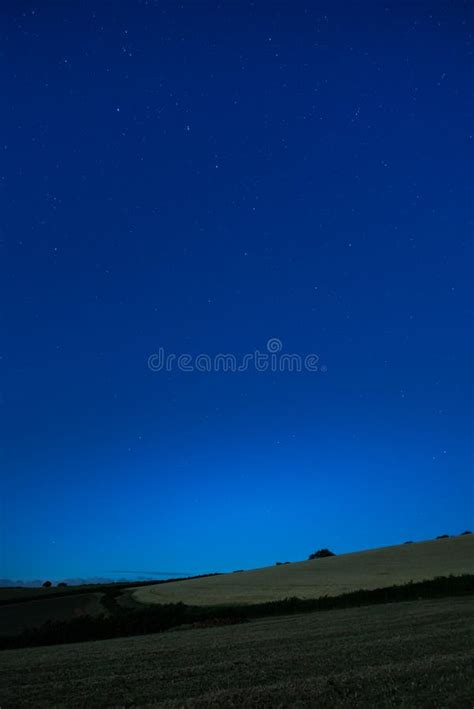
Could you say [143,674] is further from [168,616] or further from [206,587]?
[206,587]

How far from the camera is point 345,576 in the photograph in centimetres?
5297

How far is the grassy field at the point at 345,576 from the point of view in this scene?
149 feet

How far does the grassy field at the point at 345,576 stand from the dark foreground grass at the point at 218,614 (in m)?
2.90

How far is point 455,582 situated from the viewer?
39.8 meters

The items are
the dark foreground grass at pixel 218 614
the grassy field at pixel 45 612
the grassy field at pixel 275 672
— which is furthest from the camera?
the grassy field at pixel 45 612

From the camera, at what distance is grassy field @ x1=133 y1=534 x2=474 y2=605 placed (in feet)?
149

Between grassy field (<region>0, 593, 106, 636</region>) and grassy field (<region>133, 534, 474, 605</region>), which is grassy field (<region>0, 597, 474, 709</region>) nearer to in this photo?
grassy field (<region>133, 534, 474, 605</region>)

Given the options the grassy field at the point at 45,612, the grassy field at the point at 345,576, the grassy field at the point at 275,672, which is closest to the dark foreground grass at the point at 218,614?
the grassy field at the point at 345,576

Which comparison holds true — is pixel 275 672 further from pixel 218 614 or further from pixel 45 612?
pixel 45 612

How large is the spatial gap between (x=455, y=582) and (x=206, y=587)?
100 feet

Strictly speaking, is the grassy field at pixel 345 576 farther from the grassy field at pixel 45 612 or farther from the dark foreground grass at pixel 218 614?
the grassy field at pixel 45 612

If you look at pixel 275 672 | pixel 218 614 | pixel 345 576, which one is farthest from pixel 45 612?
pixel 275 672

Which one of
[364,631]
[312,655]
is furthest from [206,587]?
[312,655]

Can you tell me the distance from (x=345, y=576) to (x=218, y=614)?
1794 centimetres
